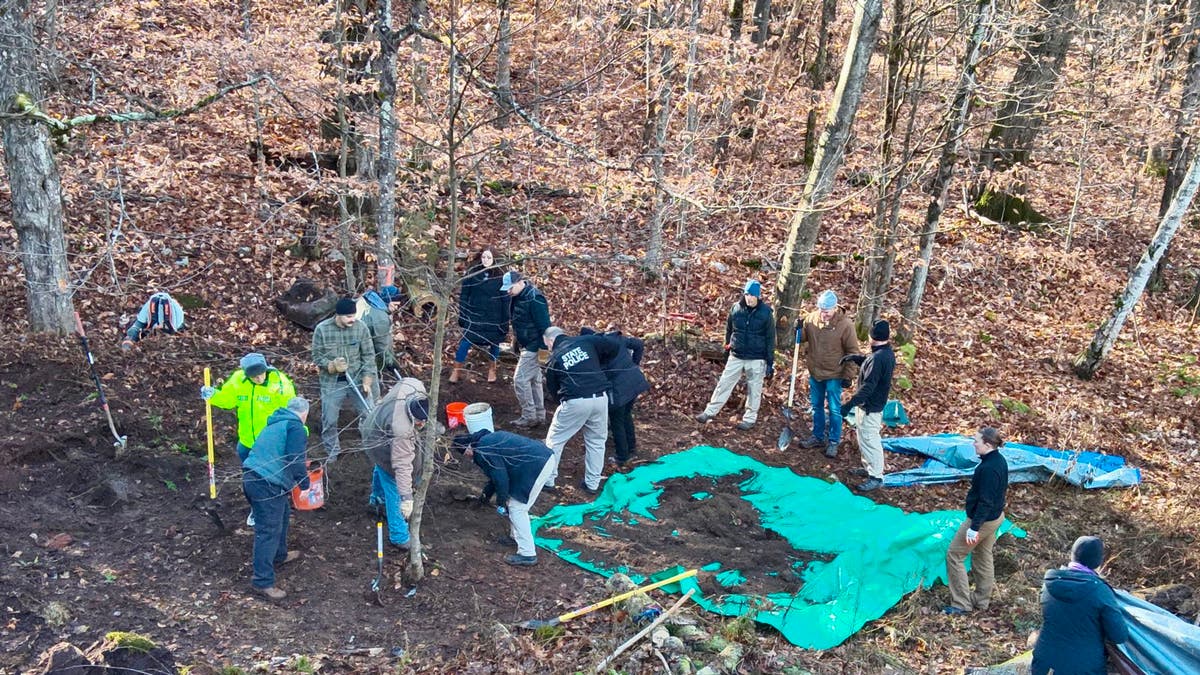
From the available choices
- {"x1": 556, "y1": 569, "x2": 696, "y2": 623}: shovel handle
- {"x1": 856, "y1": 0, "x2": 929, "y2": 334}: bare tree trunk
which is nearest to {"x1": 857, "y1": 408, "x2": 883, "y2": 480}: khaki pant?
{"x1": 556, "y1": 569, "x2": 696, "y2": 623}: shovel handle

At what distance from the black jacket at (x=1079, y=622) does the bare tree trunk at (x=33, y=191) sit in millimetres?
10283

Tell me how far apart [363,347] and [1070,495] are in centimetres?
789

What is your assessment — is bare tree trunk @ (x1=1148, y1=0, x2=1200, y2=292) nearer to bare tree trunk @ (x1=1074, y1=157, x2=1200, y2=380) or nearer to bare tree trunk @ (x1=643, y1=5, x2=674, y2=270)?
bare tree trunk @ (x1=1074, y1=157, x2=1200, y2=380)

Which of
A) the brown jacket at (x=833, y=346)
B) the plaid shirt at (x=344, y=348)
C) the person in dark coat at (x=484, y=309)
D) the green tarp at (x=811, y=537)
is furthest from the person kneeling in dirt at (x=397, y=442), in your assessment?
the brown jacket at (x=833, y=346)

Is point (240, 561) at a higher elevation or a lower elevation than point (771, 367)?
lower

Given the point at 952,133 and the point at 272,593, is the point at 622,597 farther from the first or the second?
the point at 952,133

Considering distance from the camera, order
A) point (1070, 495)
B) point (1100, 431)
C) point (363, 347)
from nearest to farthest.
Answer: point (363, 347) → point (1070, 495) → point (1100, 431)

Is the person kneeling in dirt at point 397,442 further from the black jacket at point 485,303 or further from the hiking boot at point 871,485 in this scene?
the hiking boot at point 871,485

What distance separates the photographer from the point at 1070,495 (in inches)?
349

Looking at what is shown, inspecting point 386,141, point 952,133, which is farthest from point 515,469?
point 952,133

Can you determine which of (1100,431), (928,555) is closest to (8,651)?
(928,555)

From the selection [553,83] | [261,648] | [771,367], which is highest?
[553,83]

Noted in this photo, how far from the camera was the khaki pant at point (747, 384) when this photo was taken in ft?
31.7

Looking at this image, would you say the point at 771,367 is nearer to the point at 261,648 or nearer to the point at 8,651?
the point at 261,648
